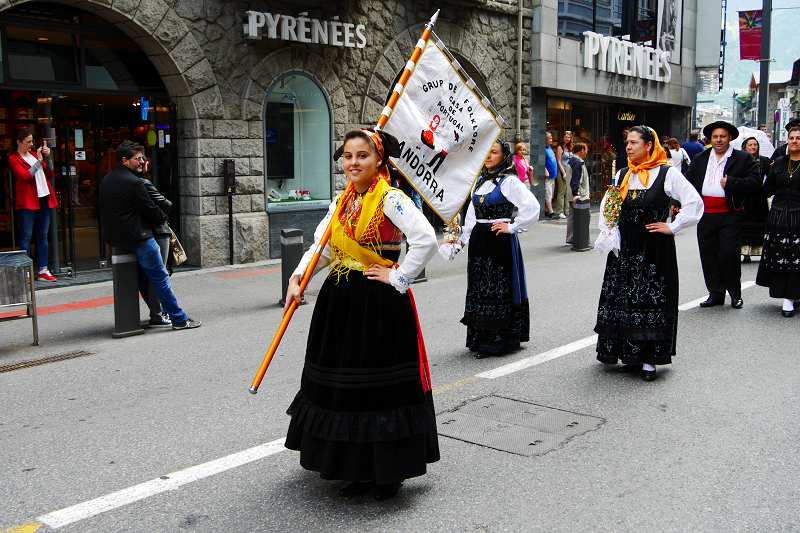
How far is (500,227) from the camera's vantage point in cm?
685

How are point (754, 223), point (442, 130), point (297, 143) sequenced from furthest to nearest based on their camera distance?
1. point (297, 143)
2. point (754, 223)
3. point (442, 130)

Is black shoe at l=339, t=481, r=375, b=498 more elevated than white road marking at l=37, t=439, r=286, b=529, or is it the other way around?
black shoe at l=339, t=481, r=375, b=498

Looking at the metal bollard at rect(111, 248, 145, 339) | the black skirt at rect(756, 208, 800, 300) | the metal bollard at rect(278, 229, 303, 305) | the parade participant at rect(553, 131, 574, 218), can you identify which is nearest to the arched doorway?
the metal bollard at rect(278, 229, 303, 305)

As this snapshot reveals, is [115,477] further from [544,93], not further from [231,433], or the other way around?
[544,93]

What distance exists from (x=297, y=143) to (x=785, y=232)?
8434mm

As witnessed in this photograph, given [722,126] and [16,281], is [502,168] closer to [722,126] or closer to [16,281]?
[722,126]

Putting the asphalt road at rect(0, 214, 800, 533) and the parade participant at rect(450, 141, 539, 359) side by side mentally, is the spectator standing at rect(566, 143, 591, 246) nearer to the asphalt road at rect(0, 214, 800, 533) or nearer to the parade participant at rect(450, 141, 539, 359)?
the asphalt road at rect(0, 214, 800, 533)

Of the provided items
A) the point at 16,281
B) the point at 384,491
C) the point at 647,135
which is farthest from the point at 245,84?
the point at 384,491

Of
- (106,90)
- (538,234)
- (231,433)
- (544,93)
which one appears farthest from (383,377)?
(544,93)

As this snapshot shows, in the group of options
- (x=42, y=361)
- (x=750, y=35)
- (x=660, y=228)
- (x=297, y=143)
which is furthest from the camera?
(x=750, y=35)

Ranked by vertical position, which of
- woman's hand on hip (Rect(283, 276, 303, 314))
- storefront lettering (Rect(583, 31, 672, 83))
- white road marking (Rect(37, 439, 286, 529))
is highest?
storefront lettering (Rect(583, 31, 672, 83))

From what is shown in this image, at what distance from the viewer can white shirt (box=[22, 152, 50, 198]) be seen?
1055 centimetres

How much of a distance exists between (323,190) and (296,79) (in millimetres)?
2124

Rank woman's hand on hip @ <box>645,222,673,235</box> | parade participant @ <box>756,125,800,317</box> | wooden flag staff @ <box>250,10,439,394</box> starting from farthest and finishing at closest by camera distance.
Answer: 1. parade participant @ <box>756,125,800,317</box>
2. woman's hand on hip @ <box>645,222,673,235</box>
3. wooden flag staff @ <box>250,10,439,394</box>
